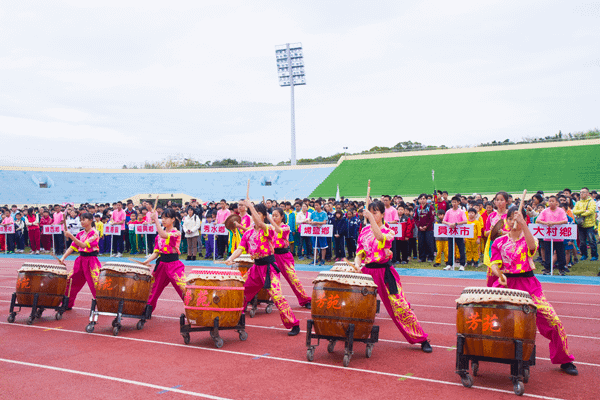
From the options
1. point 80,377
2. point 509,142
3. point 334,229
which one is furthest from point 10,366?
point 509,142

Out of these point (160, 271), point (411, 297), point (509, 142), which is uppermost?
point (509, 142)

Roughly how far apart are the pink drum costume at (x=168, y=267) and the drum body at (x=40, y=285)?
163 centimetres

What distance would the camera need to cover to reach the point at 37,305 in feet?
26.6

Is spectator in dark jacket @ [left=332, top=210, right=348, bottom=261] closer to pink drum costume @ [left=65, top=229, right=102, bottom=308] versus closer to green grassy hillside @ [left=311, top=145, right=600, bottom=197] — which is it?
pink drum costume @ [left=65, top=229, right=102, bottom=308]

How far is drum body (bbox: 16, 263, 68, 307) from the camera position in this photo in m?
8.14

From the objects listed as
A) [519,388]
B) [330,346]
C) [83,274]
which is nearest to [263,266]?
[330,346]

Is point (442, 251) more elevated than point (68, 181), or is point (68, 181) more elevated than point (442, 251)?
point (68, 181)

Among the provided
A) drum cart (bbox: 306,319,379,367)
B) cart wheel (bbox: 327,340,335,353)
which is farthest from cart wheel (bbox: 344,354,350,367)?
cart wheel (bbox: 327,340,335,353)

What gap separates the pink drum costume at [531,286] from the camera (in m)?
5.17

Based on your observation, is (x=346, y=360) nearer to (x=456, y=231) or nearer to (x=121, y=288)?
(x=121, y=288)

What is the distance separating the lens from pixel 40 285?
320 inches

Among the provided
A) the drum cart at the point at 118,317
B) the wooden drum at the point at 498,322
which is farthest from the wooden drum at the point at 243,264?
the wooden drum at the point at 498,322

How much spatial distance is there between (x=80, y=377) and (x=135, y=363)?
656 mm

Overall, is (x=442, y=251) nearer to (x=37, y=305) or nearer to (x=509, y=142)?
(x=37, y=305)
